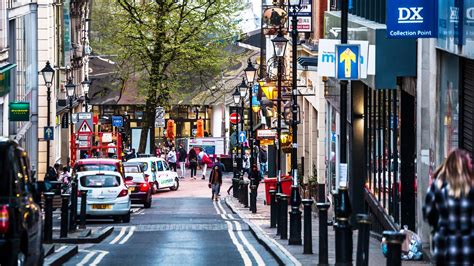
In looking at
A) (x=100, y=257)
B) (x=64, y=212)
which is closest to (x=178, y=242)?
(x=64, y=212)

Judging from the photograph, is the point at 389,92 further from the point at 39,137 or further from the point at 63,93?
the point at 63,93

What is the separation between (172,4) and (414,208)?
146ft

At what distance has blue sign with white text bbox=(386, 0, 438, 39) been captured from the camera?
18.9m

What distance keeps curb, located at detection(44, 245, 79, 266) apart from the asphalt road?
0.45 ft

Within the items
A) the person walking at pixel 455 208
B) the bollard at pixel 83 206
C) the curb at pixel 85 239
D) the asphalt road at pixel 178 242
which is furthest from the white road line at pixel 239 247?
the person walking at pixel 455 208

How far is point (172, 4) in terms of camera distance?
66812 mm

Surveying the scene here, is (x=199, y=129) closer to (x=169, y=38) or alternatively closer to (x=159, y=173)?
(x=169, y=38)

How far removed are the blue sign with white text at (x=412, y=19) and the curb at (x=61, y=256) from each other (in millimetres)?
6495

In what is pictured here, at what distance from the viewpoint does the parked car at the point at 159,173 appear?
184ft

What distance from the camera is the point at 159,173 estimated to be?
59.2 metres

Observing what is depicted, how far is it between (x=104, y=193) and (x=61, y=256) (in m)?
14.2

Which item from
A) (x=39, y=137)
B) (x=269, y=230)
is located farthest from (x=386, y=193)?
(x=39, y=137)

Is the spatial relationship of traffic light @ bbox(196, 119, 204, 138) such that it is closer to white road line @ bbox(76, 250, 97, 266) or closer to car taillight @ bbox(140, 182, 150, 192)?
car taillight @ bbox(140, 182, 150, 192)

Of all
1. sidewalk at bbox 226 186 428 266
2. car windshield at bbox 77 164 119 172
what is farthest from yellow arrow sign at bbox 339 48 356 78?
car windshield at bbox 77 164 119 172
